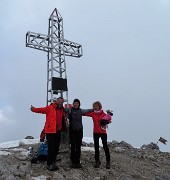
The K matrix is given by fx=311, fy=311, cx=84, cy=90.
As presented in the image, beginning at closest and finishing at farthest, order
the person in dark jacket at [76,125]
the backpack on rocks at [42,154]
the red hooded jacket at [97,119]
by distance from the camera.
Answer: the person in dark jacket at [76,125]
the red hooded jacket at [97,119]
the backpack on rocks at [42,154]

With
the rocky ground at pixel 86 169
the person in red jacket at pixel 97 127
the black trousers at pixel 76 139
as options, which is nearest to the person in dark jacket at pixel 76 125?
the black trousers at pixel 76 139

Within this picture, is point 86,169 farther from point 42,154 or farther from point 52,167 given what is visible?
point 42,154

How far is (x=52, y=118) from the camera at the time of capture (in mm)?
8461

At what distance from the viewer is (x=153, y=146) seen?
16.4 m

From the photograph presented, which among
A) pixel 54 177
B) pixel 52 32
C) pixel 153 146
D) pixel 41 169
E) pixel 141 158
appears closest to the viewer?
pixel 54 177

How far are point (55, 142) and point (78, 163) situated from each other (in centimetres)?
96

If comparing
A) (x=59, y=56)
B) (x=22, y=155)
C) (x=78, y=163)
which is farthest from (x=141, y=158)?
(x=59, y=56)

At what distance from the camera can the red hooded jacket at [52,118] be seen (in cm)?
844

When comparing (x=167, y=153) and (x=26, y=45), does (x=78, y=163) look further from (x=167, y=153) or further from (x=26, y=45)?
(x=26, y=45)

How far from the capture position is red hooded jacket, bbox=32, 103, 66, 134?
8.44 m

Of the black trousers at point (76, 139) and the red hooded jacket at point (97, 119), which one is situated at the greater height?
the red hooded jacket at point (97, 119)

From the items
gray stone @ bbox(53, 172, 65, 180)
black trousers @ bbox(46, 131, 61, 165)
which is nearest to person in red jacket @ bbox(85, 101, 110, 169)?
black trousers @ bbox(46, 131, 61, 165)

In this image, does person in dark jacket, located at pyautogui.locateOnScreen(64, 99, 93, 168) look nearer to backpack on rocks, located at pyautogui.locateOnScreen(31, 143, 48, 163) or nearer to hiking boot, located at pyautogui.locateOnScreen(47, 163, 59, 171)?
hiking boot, located at pyautogui.locateOnScreen(47, 163, 59, 171)

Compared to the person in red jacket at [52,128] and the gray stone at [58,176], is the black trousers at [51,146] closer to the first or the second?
the person in red jacket at [52,128]
